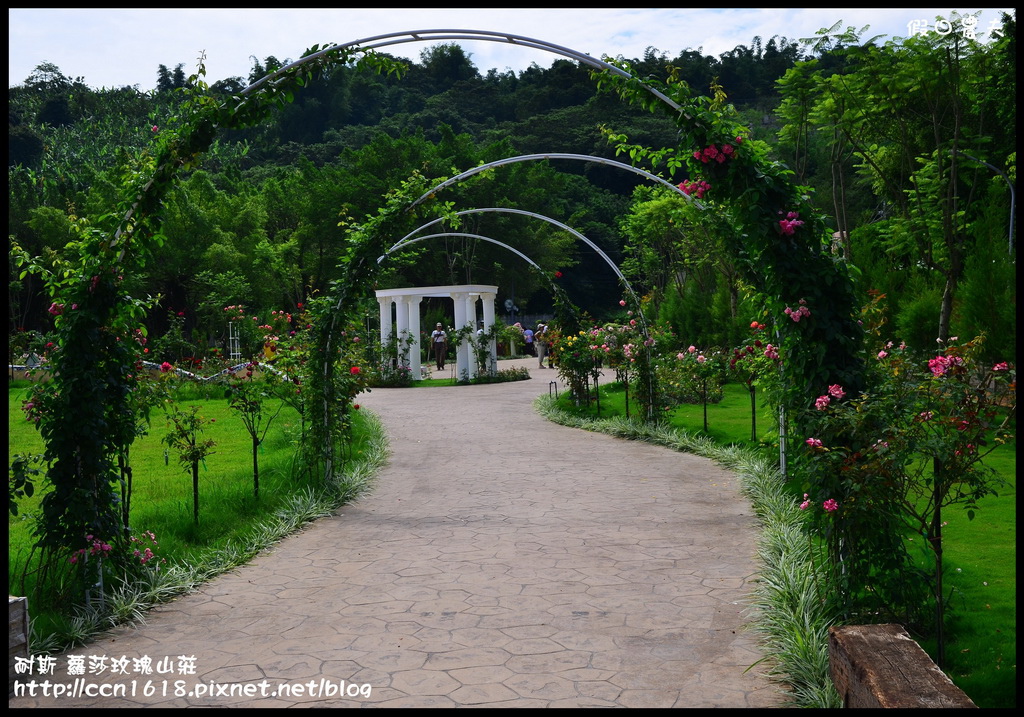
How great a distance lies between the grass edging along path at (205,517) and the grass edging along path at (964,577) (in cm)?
364

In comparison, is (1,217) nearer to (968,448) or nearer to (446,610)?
(446,610)

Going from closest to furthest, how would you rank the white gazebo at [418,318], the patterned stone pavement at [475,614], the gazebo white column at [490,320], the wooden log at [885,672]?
the wooden log at [885,672] < the patterned stone pavement at [475,614] < the white gazebo at [418,318] < the gazebo white column at [490,320]

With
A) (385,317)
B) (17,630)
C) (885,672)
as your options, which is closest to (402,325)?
(385,317)

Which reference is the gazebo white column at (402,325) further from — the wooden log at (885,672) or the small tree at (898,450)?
the wooden log at (885,672)

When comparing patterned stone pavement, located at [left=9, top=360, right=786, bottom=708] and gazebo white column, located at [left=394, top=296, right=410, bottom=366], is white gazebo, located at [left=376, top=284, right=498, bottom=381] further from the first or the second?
patterned stone pavement, located at [left=9, top=360, right=786, bottom=708]

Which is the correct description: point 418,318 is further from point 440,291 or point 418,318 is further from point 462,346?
point 462,346

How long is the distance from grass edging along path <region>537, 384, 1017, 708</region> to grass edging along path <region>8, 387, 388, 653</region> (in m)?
3.64

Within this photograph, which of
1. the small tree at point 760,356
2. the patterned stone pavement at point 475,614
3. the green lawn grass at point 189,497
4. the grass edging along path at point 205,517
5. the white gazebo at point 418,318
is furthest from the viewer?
the white gazebo at point 418,318

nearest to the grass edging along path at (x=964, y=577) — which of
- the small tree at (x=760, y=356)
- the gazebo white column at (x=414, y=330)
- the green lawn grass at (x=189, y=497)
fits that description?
the small tree at (x=760, y=356)

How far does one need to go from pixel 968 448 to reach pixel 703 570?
2126 millimetres

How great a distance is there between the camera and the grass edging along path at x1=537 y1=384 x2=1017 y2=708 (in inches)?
152

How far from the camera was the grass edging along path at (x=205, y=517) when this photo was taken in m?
4.89

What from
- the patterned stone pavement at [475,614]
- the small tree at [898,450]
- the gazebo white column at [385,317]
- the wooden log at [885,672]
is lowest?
the patterned stone pavement at [475,614]

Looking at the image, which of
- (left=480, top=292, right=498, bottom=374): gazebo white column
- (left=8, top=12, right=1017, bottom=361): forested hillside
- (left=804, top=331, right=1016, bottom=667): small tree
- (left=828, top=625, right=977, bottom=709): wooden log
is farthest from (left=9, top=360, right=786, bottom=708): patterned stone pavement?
(left=480, top=292, right=498, bottom=374): gazebo white column
